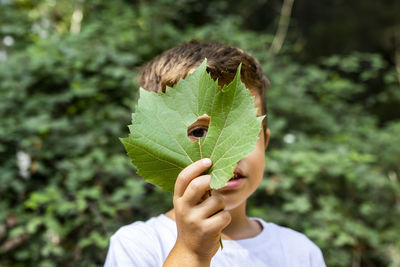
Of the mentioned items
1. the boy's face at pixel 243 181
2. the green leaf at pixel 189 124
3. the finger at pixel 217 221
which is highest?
the green leaf at pixel 189 124

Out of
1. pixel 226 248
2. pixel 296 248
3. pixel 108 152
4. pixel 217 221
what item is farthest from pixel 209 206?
pixel 108 152

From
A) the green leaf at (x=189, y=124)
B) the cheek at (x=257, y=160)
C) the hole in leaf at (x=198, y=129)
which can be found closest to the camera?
the green leaf at (x=189, y=124)

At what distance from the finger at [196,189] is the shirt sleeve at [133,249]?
318mm

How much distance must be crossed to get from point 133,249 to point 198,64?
45cm

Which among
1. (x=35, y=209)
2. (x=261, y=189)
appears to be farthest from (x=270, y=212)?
(x=35, y=209)

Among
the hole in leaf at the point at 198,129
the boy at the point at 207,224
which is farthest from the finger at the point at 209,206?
the hole in leaf at the point at 198,129

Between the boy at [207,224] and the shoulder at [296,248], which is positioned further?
the shoulder at [296,248]

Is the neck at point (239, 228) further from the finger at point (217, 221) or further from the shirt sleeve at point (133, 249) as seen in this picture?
the finger at point (217, 221)

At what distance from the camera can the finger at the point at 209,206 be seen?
44 cm

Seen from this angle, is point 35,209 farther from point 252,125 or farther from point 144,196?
point 252,125

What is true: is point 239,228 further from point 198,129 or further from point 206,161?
point 206,161

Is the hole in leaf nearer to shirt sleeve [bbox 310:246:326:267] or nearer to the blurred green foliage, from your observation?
shirt sleeve [bbox 310:246:326:267]

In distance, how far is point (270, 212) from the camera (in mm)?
2104

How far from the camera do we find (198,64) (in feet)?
2.45
